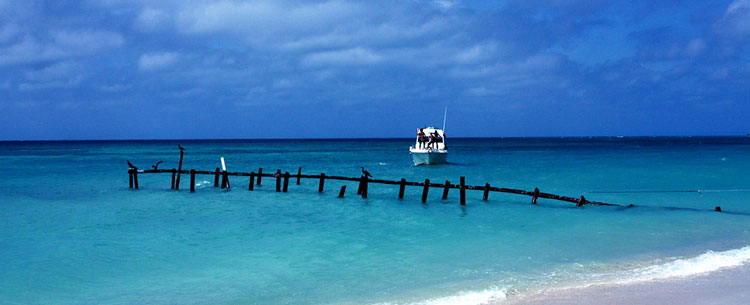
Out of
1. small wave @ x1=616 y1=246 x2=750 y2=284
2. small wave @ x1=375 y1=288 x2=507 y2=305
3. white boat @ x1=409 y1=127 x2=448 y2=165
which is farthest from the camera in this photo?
white boat @ x1=409 y1=127 x2=448 y2=165

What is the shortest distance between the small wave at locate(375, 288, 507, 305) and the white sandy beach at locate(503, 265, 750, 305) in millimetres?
238

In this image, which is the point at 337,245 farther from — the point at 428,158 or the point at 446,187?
the point at 428,158

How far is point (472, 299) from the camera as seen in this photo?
9.05 metres

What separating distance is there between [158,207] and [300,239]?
400 inches

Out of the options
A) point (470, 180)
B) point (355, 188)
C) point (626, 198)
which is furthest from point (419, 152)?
point (626, 198)

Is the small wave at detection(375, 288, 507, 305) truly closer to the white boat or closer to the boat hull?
the white boat

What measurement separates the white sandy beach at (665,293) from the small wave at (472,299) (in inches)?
9.4

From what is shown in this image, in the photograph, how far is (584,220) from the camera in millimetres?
18688

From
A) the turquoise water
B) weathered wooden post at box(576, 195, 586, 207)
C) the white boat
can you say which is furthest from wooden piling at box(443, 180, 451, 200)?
the white boat

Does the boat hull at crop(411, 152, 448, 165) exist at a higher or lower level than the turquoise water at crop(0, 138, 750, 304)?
higher

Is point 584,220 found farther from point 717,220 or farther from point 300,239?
point 300,239

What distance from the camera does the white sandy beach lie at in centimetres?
832

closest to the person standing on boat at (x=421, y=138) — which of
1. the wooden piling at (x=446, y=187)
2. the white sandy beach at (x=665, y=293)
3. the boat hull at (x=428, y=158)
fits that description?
the boat hull at (x=428, y=158)

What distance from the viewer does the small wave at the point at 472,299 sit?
349 inches
